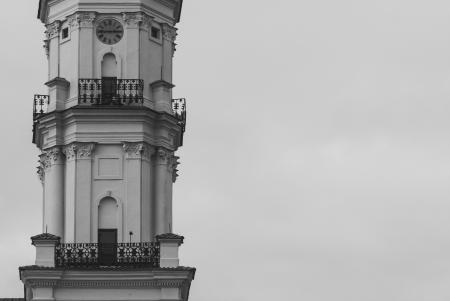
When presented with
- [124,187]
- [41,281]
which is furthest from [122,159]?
[41,281]

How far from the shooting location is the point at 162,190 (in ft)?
246

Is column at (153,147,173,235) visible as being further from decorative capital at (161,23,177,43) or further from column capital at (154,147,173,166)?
decorative capital at (161,23,177,43)

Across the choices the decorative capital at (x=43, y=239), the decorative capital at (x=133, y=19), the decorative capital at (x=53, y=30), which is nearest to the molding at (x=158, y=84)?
the decorative capital at (x=133, y=19)

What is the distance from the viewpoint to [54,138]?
75.1 meters

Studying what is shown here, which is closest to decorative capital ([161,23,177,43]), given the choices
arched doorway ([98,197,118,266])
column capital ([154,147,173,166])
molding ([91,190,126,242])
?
column capital ([154,147,173,166])

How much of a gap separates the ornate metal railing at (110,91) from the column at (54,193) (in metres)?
2.18

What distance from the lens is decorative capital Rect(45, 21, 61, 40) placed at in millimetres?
76812

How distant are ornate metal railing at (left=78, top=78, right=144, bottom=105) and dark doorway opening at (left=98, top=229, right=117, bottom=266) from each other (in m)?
4.70

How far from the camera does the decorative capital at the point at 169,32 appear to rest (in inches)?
3039

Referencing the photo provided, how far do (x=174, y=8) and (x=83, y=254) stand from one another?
10.6 meters

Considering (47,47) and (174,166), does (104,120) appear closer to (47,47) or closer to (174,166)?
(174,166)

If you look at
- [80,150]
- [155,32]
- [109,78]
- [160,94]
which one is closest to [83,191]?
[80,150]

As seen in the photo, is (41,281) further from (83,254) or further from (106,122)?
(106,122)

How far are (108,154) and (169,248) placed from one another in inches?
174
